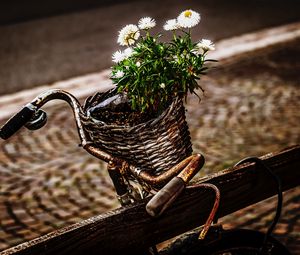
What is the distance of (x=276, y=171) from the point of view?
1.74 meters

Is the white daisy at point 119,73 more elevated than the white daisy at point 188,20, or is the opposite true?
the white daisy at point 188,20

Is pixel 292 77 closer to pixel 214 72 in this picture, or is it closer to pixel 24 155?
pixel 214 72

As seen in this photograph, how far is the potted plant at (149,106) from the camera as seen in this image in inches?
60.5

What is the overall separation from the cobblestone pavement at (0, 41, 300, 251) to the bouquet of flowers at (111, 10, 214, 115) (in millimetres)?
1964

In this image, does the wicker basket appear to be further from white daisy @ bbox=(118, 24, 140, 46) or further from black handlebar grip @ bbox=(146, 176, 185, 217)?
white daisy @ bbox=(118, 24, 140, 46)

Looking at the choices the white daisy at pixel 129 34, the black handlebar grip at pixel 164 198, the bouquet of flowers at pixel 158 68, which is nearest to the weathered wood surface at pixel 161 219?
the black handlebar grip at pixel 164 198

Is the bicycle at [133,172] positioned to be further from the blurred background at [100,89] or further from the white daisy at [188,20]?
the blurred background at [100,89]

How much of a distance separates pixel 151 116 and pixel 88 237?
55cm

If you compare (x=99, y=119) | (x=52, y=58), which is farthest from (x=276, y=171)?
(x=52, y=58)

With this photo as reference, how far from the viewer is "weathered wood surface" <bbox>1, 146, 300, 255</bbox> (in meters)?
1.41

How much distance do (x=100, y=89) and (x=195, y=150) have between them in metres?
2.80

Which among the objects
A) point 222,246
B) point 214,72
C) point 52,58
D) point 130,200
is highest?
point 52,58

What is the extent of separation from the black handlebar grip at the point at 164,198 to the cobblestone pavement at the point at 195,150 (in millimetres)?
2015

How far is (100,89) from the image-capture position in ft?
→ 22.1
